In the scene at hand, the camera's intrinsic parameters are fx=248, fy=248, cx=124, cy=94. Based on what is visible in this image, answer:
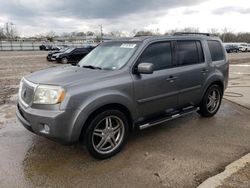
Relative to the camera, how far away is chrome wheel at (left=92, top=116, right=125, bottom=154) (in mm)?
3777

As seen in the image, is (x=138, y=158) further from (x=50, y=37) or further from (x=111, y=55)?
(x=50, y=37)

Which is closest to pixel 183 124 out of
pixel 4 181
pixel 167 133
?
pixel 167 133

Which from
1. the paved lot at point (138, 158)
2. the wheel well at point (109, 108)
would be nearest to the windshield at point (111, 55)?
the wheel well at point (109, 108)

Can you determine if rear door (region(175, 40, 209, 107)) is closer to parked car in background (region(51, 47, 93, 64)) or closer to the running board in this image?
the running board

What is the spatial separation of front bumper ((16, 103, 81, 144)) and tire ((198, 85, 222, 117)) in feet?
10.7

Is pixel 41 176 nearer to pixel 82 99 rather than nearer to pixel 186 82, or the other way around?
pixel 82 99

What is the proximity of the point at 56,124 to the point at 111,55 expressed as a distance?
1.74 meters

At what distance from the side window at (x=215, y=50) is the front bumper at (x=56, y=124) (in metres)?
3.63

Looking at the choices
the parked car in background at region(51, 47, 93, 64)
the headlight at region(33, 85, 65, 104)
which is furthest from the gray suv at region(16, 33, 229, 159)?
the parked car in background at region(51, 47, 93, 64)

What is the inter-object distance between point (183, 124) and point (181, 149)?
129 centimetres

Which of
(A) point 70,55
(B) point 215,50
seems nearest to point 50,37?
(A) point 70,55

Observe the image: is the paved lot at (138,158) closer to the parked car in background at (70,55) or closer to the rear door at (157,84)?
the rear door at (157,84)

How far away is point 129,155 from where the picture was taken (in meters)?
3.96

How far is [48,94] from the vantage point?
3436 mm
